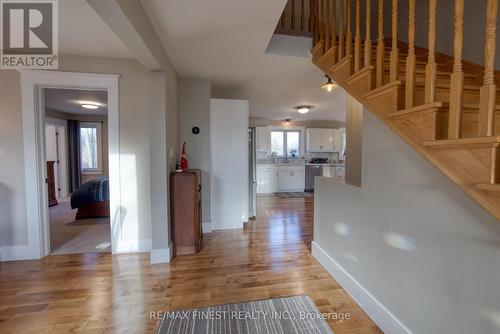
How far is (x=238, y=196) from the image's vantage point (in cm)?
385

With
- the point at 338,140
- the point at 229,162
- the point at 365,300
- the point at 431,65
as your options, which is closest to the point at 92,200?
the point at 229,162

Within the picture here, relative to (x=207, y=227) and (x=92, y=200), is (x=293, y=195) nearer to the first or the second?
(x=207, y=227)

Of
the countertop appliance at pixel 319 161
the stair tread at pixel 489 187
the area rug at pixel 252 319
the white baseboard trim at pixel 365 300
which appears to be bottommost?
the area rug at pixel 252 319

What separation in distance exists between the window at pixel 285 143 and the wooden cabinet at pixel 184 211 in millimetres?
5279

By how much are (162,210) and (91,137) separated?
233 inches

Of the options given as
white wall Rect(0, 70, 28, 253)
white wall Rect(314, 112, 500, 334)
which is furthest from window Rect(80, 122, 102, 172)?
white wall Rect(314, 112, 500, 334)

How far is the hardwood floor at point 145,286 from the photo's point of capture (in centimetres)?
178

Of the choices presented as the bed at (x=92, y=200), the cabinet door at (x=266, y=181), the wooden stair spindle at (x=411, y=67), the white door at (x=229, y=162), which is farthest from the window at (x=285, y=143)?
the wooden stair spindle at (x=411, y=67)

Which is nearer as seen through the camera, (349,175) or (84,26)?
(84,26)

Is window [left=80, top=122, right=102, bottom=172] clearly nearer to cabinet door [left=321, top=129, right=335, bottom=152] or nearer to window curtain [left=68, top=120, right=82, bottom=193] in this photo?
window curtain [left=68, top=120, right=82, bottom=193]

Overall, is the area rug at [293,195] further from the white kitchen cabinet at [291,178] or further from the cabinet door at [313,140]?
the cabinet door at [313,140]

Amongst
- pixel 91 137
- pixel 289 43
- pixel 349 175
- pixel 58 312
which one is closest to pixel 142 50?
pixel 289 43

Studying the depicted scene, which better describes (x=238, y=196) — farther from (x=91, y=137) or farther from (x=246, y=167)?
(x=91, y=137)

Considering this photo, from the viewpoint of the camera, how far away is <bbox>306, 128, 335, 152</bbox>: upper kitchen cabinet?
7.63 m
